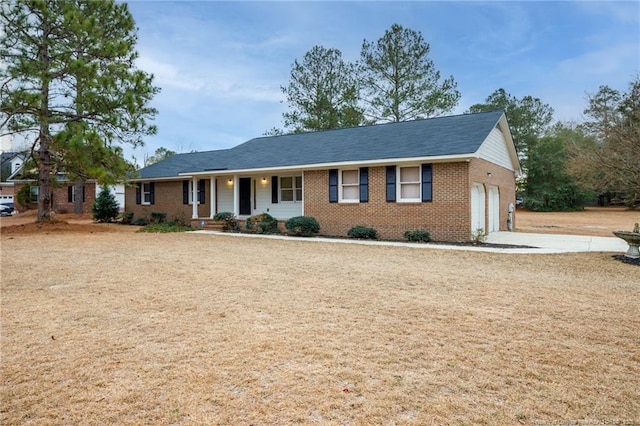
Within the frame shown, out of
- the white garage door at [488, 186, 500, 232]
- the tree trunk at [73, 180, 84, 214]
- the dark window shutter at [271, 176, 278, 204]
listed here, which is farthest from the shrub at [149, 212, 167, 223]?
the white garage door at [488, 186, 500, 232]

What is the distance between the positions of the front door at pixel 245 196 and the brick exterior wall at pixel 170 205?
87.4 inches

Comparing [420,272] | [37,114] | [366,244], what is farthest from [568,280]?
[37,114]

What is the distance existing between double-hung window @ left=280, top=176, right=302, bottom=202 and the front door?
198 cm

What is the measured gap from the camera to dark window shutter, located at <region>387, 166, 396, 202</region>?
14.0 metres

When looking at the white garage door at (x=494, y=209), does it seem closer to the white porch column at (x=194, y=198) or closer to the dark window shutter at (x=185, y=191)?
the white porch column at (x=194, y=198)

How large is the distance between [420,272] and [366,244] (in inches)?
191

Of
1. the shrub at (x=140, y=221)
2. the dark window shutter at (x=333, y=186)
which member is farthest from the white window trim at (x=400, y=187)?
the shrub at (x=140, y=221)

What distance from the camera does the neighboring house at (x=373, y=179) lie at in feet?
43.0

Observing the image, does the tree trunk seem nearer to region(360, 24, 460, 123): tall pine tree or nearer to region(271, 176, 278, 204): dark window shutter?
region(271, 176, 278, 204): dark window shutter

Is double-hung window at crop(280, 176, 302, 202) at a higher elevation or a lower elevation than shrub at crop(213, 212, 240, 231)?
higher

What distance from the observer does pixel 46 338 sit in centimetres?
404

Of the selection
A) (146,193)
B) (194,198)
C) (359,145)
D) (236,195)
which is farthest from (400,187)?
(146,193)

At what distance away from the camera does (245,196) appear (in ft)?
63.1

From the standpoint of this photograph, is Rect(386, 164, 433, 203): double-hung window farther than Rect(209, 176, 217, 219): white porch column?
No
